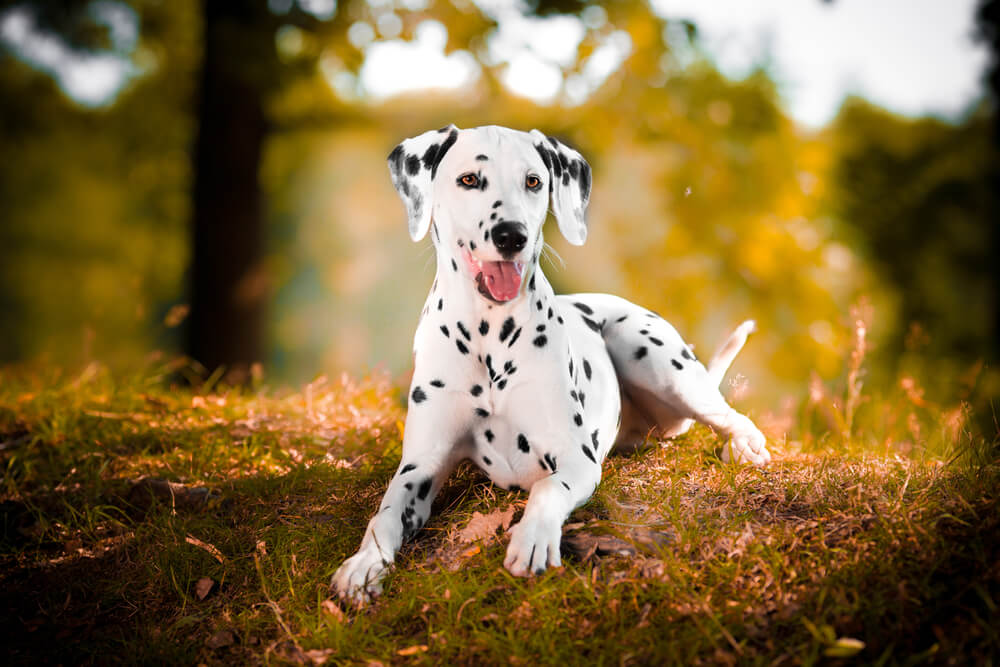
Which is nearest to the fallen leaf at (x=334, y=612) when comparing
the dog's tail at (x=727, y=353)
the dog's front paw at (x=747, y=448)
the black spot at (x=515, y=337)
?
the black spot at (x=515, y=337)

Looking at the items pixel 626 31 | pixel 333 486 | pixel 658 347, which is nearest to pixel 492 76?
pixel 626 31

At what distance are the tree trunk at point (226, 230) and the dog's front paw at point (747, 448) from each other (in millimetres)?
6508

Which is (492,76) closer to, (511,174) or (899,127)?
(511,174)

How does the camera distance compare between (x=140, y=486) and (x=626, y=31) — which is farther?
(x=626, y=31)

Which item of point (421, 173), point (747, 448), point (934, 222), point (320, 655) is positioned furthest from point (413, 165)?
point (934, 222)

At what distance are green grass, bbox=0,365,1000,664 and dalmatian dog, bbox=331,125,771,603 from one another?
175 mm

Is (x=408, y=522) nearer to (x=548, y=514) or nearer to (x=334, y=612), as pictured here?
(x=334, y=612)

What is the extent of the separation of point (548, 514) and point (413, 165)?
1706 millimetres

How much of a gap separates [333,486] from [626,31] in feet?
22.7

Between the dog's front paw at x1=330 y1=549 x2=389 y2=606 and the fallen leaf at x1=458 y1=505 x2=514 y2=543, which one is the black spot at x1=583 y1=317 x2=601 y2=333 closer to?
the fallen leaf at x1=458 y1=505 x2=514 y2=543

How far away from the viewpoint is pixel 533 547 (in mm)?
2926

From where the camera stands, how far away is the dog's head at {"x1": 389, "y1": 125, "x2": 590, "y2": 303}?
323 cm

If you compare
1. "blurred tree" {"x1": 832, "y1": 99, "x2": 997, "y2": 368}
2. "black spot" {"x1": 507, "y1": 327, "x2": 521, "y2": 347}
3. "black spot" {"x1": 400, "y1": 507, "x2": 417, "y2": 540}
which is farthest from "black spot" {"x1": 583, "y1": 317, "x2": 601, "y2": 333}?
"blurred tree" {"x1": 832, "y1": 99, "x2": 997, "y2": 368}

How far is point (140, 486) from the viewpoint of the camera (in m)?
4.32
